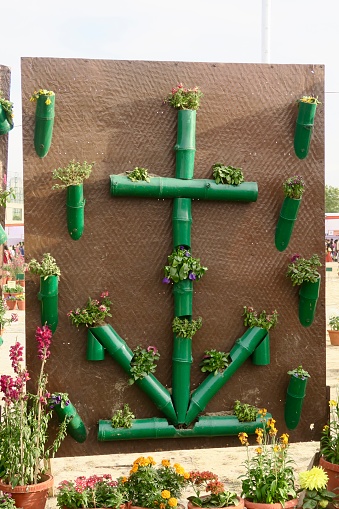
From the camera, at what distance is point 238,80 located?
5.86m

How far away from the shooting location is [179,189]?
5.69 m

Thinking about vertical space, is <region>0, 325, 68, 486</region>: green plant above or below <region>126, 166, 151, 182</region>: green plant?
below

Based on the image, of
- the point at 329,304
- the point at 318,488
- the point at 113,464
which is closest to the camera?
the point at 318,488

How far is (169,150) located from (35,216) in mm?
1175

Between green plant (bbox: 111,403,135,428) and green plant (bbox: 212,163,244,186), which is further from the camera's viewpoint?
green plant (bbox: 212,163,244,186)

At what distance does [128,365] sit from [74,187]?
143 cm

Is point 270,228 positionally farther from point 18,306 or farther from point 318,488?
point 18,306

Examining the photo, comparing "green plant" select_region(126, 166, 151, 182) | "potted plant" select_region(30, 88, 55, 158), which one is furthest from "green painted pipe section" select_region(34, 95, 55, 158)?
"green plant" select_region(126, 166, 151, 182)

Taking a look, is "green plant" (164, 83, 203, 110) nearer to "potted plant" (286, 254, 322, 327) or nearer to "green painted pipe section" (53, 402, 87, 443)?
"potted plant" (286, 254, 322, 327)

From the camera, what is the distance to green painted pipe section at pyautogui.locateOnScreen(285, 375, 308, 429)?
5.87 m

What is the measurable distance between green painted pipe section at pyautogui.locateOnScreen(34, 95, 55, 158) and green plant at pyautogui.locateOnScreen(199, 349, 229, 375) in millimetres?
2038

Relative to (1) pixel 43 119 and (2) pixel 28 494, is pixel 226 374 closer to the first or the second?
(2) pixel 28 494

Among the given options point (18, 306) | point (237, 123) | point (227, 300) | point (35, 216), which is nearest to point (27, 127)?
point (35, 216)

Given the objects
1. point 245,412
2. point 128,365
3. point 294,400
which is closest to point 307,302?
point 294,400
